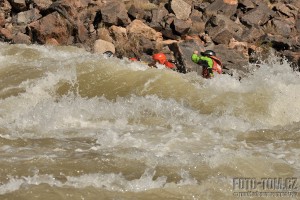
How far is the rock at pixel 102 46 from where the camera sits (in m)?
13.9

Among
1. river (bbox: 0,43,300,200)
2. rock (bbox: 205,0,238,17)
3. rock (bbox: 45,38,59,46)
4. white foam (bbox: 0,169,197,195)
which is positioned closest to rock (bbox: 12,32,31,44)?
rock (bbox: 45,38,59,46)

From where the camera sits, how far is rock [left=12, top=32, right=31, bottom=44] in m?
14.3

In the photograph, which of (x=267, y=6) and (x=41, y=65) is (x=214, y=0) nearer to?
(x=267, y=6)

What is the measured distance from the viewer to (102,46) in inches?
550

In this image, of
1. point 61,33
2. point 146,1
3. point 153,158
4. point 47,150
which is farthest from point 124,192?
point 146,1

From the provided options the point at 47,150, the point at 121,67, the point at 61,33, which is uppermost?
the point at 47,150

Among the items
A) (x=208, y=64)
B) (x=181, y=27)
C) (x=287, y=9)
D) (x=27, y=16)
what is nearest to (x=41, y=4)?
(x=27, y=16)

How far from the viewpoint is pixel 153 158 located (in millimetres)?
5312

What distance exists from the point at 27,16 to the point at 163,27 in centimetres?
496

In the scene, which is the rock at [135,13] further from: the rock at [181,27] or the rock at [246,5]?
the rock at [246,5]

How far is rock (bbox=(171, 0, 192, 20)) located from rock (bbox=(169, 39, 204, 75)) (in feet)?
8.34

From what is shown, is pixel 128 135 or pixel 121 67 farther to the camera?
pixel 121 67

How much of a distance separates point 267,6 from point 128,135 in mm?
12416

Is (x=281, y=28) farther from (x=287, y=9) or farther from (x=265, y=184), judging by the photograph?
(x=265, y=184)
